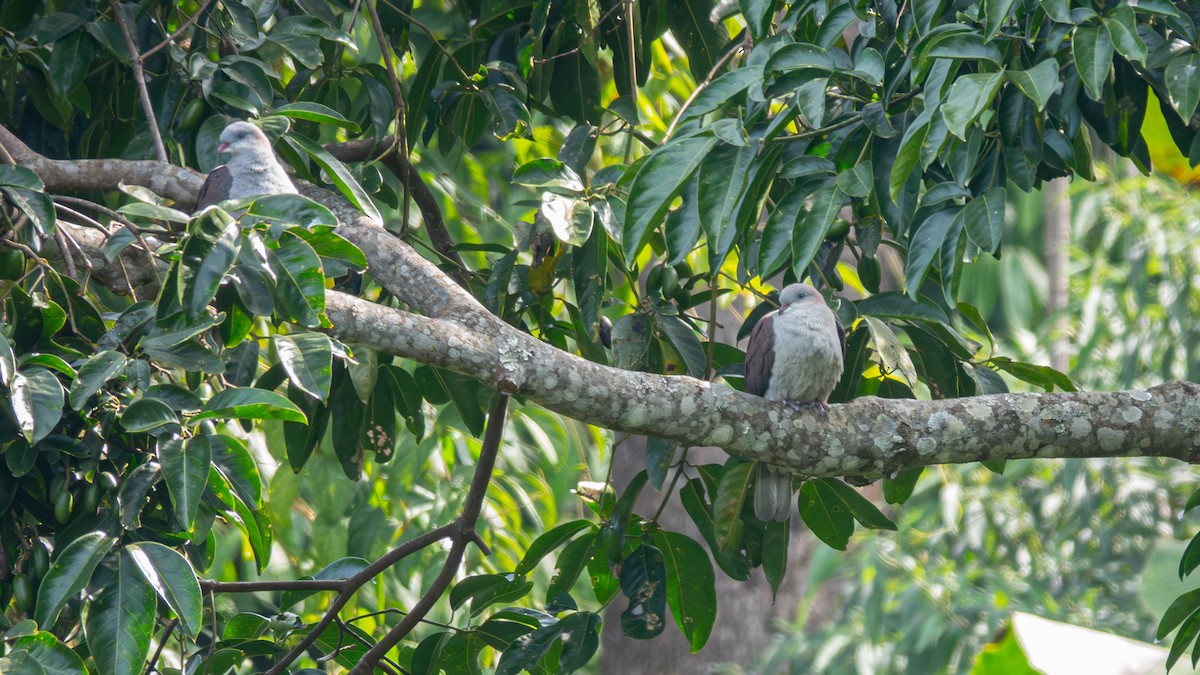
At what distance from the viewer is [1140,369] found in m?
6.95

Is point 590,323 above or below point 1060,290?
above

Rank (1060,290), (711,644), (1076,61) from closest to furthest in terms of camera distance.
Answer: (1076,61), (711,644), (1060,290)

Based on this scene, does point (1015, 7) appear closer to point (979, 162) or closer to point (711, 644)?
point (979, 162)

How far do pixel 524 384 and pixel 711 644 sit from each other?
4.39 meters

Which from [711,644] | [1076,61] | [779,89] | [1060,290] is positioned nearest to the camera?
[1076,61]

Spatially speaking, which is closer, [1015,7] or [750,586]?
[1015,7]

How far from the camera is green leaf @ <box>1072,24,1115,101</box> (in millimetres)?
2184

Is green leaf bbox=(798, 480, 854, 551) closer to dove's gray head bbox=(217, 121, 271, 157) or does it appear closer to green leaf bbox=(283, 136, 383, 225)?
green leaf bbox=(283, 136, 383, 225)

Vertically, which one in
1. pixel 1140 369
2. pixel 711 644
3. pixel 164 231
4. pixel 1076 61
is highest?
pixel 1076 61

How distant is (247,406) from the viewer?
7.23 feet

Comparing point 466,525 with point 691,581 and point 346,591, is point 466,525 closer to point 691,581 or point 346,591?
point 346,591

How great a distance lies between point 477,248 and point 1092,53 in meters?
1.91

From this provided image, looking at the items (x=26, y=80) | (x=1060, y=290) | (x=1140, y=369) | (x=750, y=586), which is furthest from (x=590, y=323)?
(x=1060, y=290)

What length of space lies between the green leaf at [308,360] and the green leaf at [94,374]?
0.96 feet
